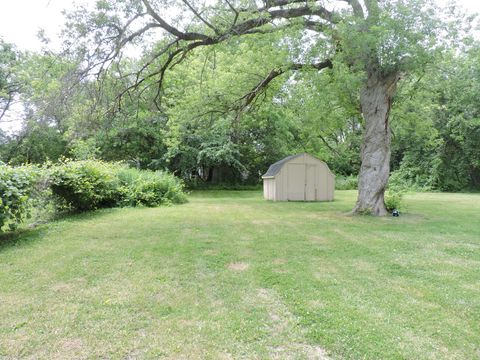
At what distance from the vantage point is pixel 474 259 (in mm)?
4641

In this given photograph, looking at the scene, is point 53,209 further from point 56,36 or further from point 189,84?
point 189,84

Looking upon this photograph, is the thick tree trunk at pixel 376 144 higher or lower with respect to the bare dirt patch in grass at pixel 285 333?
higher

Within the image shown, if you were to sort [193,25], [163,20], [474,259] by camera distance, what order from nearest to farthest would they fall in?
[474,259]
[163,20]
[193,25]

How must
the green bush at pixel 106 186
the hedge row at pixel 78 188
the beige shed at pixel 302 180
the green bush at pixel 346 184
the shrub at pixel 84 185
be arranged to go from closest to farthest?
the hedge row at pixel 78 188, the shrub at pixel 84 185, the green bush at pixel 106 186, the beige shed at pixel 302 180, the green bush at pixel 346 184

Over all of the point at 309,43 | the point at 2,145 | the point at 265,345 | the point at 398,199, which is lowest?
the point at 265,345

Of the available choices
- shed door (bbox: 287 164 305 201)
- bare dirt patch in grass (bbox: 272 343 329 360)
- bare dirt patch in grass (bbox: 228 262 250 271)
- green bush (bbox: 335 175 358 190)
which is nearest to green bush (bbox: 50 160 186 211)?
shed door (bbox: 287 164 305 201)

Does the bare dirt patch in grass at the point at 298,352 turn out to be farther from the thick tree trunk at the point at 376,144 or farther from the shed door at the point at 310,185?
the shed door at the point at 310,185

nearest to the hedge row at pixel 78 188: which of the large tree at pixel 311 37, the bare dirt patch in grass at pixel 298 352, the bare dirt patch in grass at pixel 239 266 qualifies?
the large tree at pixel 311 37

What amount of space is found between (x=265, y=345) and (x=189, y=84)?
1320cm

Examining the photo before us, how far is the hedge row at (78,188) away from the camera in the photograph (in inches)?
217

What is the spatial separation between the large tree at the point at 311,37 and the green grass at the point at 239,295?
144 inches

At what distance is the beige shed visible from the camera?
1391 cm

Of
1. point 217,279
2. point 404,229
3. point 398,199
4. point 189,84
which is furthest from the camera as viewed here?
point 189,84

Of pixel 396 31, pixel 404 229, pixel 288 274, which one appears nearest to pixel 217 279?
pixel 288 274
